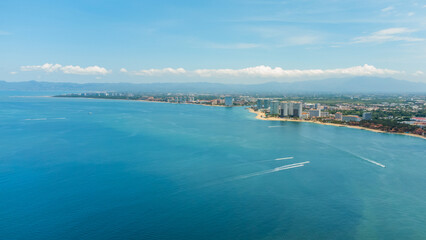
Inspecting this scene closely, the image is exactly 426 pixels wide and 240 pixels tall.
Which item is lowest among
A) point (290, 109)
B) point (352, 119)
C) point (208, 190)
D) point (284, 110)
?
point (208, 190)

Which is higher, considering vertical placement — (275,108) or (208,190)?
(275,108)

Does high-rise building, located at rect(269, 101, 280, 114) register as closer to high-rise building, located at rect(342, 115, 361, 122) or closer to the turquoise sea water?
Answer: high-rise building, located at rect(342, 115, 361, 122)

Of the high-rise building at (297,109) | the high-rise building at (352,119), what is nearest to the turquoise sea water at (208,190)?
the high-rise building at (352,119)

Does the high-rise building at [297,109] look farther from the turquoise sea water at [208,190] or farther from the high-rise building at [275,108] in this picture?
the turquoise sea water at [208,190]

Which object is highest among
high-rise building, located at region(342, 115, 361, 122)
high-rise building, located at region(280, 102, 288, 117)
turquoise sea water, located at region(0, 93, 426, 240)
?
high-rise building, located at region(280, 102, 288, 117)

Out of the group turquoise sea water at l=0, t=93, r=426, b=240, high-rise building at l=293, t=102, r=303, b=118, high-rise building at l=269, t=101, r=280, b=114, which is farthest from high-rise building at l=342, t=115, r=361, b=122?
turquoise sea water at l=0, t=93, r=426, b=240

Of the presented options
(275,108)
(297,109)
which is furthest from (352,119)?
(275,108)

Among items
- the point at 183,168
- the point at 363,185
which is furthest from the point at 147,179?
the point at 363,185

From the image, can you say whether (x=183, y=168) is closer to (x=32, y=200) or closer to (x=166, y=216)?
(x=166, y=216)

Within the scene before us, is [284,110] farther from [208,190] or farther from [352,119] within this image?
[208,190]
